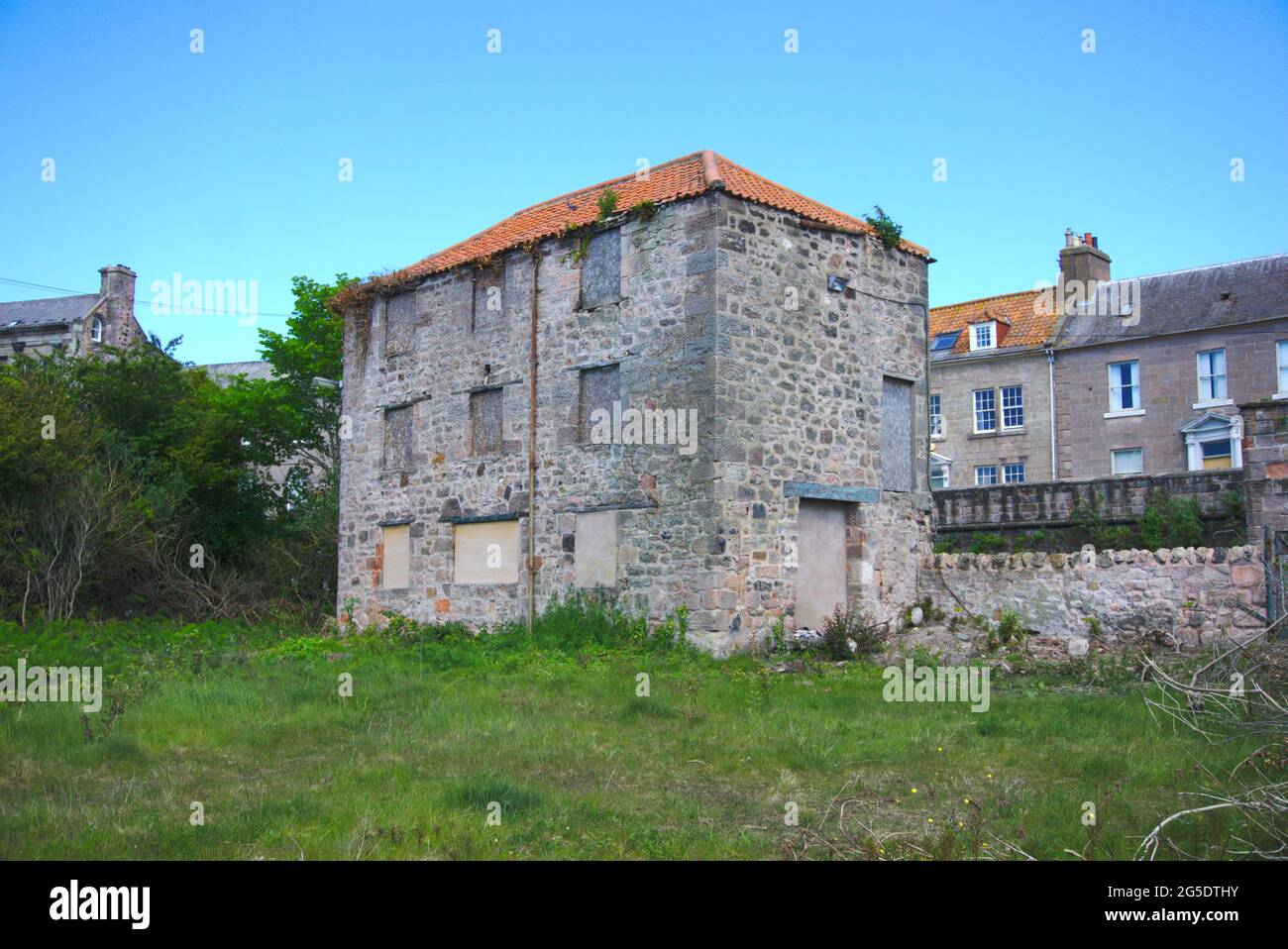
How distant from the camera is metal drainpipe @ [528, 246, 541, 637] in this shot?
58.7 feet

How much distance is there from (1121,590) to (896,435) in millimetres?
4531

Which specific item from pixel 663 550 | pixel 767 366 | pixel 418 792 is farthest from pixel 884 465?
pixel 418 792

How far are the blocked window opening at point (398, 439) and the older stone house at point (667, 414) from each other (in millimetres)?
60

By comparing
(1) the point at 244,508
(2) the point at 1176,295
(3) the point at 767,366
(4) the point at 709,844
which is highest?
(2) the point at 1176,295

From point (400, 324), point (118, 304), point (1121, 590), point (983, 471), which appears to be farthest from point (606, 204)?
point (118, 304)

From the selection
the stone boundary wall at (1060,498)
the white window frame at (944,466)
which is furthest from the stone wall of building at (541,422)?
the white window frame at (944,466)

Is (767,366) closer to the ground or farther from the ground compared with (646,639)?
farther from the ground

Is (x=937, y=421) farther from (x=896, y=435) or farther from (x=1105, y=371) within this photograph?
(x=896, y=435)

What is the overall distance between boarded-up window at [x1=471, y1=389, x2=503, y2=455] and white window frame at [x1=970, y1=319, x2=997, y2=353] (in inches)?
864

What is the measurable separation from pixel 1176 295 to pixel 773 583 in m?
23.8

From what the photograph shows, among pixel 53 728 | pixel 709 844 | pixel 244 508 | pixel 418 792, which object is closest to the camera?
pixel 709 844
